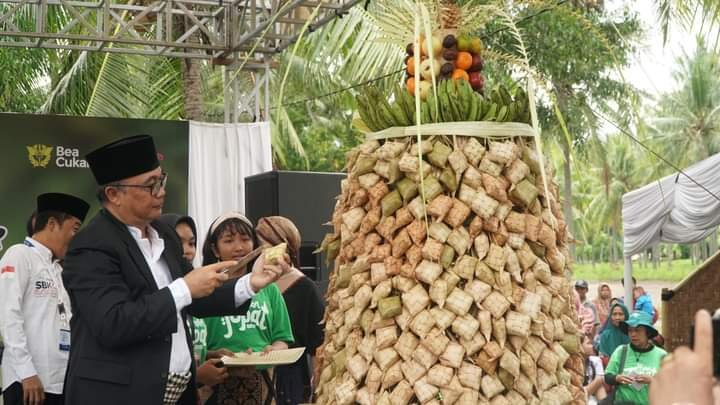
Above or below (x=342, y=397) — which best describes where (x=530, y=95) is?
above

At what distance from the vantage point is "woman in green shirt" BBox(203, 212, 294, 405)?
5.05m

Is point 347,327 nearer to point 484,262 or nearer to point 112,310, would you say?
point 484,262

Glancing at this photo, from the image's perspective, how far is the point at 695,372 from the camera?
1211 millimetres

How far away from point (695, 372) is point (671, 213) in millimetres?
11262

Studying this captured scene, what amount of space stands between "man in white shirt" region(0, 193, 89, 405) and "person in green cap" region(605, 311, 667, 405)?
4377mm

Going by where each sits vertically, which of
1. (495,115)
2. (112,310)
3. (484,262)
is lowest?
(112,310)

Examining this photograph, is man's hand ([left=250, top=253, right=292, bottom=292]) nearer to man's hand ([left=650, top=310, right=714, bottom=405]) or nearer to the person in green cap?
man's hand ([left=650, top=310, right=714, bottom=405])

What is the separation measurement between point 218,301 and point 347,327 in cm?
125

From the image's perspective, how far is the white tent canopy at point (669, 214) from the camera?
1121cm

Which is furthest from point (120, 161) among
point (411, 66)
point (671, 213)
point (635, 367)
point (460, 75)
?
point (671, 213)

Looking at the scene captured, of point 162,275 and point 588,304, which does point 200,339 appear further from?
point 588,304

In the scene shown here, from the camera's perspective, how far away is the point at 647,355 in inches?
323

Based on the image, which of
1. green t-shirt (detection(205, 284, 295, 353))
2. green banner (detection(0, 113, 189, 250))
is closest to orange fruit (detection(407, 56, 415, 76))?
green t-shirt (detection(205, 284, 295, 353))

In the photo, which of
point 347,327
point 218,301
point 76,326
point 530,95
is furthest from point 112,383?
point 530,95
